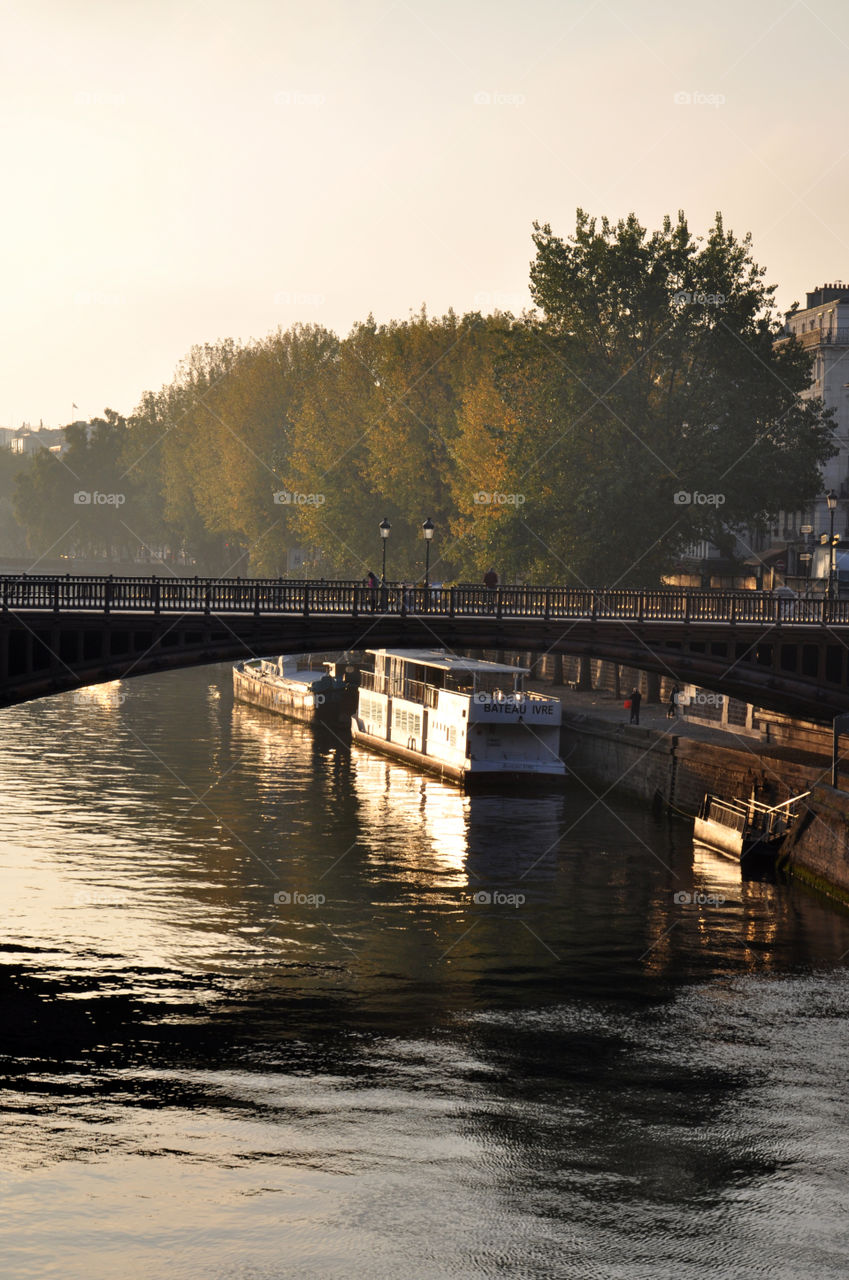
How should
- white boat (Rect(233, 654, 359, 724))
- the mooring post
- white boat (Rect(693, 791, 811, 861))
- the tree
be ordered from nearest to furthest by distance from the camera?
the mooring post, white boat (Rect(693, 791, 811, 861)), the tree, white boat (Rect(233, 654, 359, 724))

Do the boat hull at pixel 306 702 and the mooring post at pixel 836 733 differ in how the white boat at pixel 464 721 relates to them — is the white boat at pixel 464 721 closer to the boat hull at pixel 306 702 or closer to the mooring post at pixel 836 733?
the boat hull at pixel 306 702

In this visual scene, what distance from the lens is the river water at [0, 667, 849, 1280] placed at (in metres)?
22.8

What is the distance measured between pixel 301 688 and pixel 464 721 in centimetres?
2473

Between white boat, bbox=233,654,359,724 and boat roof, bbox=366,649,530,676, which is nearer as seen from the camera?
boat roof, bbox=366,649,530,676

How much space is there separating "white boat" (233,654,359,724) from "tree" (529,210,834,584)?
1545cm

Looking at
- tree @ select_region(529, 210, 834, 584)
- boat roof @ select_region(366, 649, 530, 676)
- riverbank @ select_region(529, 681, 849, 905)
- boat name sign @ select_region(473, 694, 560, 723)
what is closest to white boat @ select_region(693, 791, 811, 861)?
riverbank @ select_region(529, 681, 849, 905)

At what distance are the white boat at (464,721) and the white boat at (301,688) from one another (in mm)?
9236

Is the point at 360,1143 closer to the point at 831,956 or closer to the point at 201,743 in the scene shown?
the point at 831,956

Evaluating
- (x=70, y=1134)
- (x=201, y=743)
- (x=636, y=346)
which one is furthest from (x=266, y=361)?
(x=70, y=1134)

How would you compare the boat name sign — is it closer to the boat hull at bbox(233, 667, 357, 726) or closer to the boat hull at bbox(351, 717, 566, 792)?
the boat hull at bbox(351, 717, 566, 792)

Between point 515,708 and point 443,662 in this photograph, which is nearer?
point 515,708

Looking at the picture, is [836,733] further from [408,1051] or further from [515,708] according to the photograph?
[408,1051]

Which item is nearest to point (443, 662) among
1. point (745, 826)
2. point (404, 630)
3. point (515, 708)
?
point (515, 708)

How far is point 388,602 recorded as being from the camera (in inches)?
1965
